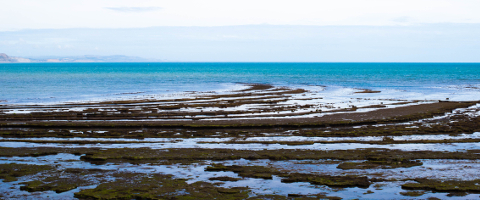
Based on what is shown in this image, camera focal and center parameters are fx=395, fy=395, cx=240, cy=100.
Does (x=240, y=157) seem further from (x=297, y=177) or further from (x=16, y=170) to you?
(x=16, y=170)

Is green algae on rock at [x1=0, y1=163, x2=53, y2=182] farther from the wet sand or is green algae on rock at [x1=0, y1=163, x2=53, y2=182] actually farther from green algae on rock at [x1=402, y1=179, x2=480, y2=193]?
green algae on rock at [x1=402, y1=179, x2=480, y2=193]

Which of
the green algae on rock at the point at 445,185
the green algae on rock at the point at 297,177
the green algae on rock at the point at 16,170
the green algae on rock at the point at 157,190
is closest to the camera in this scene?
the green algae on rock at the point at 157,190

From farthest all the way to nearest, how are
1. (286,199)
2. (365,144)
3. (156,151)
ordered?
(365,144) < (156,151) < (286,199)

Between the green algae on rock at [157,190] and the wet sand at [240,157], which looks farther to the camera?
the wet sand at [240,157]

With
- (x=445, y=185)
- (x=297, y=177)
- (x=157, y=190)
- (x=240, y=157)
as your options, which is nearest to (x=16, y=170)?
(x=157, y=190)

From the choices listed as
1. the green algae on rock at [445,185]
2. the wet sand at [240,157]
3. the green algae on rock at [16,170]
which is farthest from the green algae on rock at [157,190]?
the green algae on rock at [445,185]

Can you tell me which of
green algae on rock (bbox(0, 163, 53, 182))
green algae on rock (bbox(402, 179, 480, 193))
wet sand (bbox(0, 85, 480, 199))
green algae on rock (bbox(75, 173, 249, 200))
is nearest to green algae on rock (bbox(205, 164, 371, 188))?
wet sand (bbox(0, 85, 480, 199))

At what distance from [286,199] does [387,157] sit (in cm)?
720

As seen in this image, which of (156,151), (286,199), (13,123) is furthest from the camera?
(13,123)

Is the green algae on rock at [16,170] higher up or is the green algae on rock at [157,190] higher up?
the green algae on rock at [157,190]

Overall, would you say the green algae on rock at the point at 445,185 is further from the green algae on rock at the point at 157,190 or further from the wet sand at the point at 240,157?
the green algae on rock at the point at 157,190

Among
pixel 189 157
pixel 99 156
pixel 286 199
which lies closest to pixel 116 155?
pixel 99 156

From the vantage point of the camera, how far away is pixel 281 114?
33906mm

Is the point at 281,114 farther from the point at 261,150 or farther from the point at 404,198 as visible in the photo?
the point at 404,198
